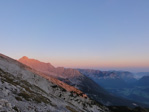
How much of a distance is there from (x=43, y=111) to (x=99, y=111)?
2812 inches

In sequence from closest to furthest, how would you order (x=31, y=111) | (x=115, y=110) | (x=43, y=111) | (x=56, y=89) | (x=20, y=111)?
1. (x=20, y=111)
2. (x=31, y=111)
3. (x=43, y=111)
4. (x=56, y=89)
5. (x=115, y=110)

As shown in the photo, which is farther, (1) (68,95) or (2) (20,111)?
(1) (68,95)

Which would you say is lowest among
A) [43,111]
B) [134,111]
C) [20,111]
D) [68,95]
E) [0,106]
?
[134,111]

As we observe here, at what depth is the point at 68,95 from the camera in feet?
292

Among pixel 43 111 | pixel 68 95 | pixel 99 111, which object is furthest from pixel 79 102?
pixel 43 111

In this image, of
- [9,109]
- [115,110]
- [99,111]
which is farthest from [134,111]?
[9,109]

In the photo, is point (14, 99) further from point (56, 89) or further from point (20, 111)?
point (56, 89)

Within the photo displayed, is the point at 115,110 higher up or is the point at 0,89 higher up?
the point at 0,89

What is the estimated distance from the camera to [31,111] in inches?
833

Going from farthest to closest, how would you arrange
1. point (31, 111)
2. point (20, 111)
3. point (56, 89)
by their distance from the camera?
point (56, 89)
point (31, 111)
point (20, 111)

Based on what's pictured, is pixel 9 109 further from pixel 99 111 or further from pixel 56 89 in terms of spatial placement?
pixel 99 111

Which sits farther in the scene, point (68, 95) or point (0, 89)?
point (68, 95)

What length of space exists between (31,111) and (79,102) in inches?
2739

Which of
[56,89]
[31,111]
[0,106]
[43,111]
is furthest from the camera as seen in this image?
[56,89]
